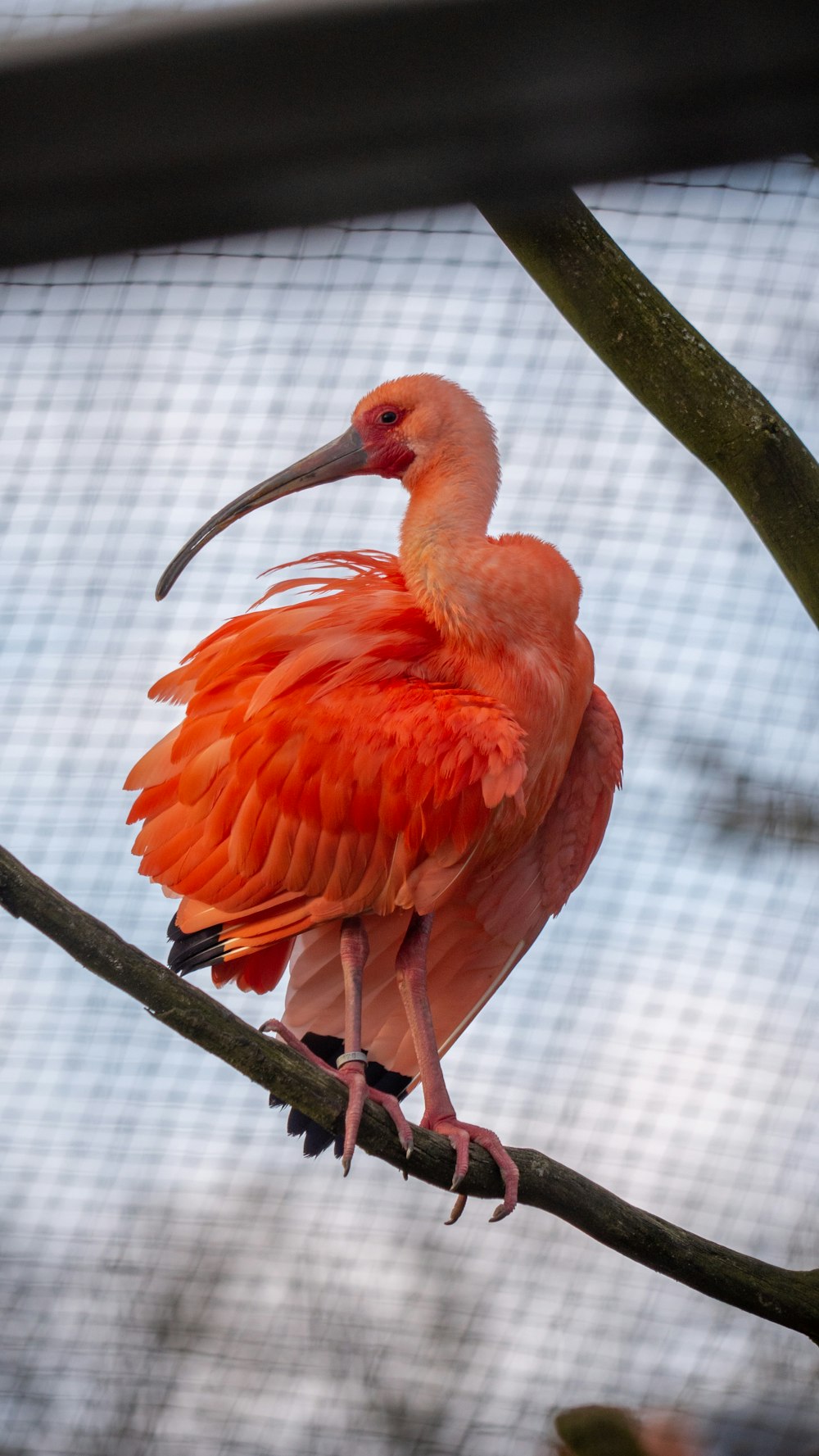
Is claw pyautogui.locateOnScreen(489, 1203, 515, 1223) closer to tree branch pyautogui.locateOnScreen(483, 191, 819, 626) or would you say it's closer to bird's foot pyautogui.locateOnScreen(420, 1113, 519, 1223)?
bird's foot pyautogui.locateOnScreen(420, 1113, 519, 1223)

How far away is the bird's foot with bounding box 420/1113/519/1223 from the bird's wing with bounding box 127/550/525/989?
0.32m

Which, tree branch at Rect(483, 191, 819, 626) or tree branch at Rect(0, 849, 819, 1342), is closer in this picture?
tree branch at Rect(0, 849, 819, 1342)

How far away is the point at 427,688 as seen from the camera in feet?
7.00

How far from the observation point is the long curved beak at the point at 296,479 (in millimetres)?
2412

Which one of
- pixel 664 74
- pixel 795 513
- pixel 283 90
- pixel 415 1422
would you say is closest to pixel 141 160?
pixel 283 90

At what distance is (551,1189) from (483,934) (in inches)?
25.2

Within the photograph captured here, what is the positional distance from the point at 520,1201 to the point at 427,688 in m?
0.75

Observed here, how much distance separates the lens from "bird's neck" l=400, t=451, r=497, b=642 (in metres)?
2.14

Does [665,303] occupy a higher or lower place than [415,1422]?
higher

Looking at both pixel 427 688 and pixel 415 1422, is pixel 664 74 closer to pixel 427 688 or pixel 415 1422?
pixel 427 688

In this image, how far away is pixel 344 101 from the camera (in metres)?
0.42

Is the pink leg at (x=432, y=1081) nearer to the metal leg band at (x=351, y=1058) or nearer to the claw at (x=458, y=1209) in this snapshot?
the claw at (x=458, y=1209)

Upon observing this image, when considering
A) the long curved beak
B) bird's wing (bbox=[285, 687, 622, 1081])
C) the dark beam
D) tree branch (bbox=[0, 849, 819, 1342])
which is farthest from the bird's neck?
the dark beam

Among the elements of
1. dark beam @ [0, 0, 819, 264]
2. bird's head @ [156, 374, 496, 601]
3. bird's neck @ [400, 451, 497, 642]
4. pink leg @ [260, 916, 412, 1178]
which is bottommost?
dark beam @ [0, 0, 819, 264]
